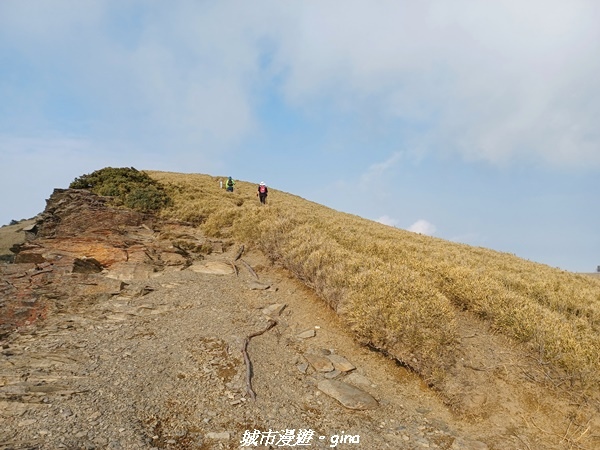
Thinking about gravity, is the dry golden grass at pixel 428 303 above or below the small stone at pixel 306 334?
above

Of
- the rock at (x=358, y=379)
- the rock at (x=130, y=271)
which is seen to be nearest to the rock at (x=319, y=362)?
the rock at (x=358, y=379)

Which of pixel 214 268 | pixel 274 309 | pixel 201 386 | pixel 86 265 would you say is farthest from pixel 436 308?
pixel 86 265

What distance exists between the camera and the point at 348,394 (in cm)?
750

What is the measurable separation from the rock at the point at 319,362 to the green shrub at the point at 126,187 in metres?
17.1

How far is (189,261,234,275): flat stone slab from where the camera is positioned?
14.6 m

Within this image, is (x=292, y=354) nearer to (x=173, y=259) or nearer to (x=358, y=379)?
(x=358, y=379)

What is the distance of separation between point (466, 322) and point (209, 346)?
680cm

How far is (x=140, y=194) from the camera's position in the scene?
79.2 ft

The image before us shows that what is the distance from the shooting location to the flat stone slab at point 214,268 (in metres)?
14.6

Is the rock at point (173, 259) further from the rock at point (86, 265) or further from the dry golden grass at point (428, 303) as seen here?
the dry golden grass at point (428, 303)

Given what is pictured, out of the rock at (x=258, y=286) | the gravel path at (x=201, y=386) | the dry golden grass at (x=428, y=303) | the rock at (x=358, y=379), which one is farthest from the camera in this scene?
the rock at (x=258, y=286)

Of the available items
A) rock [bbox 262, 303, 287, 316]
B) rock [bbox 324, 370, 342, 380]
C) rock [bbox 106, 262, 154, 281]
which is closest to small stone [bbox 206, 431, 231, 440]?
rock [bbox 324, 370, 342, 380]

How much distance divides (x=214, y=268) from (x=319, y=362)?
294 inches

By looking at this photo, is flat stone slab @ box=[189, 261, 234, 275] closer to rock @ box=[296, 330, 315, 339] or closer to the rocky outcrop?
the rocky outcrop
